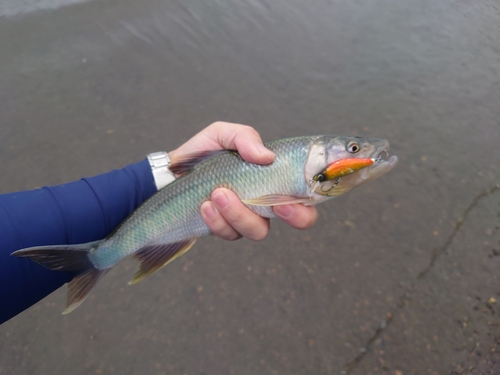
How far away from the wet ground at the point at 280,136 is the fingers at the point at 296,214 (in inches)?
51.3

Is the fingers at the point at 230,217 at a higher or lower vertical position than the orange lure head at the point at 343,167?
lower

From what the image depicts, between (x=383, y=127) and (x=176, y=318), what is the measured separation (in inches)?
140

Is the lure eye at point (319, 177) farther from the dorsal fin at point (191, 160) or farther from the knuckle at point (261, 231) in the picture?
the dorsal fin at point (191, 160)

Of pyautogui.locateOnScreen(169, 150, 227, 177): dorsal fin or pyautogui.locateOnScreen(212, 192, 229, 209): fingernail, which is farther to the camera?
pyautogui.locateOnScreen(169, 150, 227, 177): dorsal fin

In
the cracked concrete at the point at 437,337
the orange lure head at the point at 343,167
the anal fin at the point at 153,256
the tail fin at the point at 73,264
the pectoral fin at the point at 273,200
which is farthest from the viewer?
the cracked concrete at the point at 437,337

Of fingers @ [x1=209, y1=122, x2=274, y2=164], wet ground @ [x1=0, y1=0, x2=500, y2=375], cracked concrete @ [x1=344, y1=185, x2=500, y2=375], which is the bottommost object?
cracked concrete @ [x1=344, y1=185, x2=500, y2=375]

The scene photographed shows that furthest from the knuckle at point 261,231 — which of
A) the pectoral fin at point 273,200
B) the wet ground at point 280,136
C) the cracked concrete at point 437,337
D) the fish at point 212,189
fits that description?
the cracked concrete at point 437,337

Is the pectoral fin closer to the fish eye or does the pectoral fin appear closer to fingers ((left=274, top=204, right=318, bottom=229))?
fingers ((left=274, top=204, right=318, bottom=229))

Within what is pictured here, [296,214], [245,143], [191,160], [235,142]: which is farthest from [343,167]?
[191,160]

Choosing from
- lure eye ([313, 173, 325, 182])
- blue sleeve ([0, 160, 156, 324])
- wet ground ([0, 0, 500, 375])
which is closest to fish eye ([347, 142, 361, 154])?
lure eye ([313, 173, 325, 182])

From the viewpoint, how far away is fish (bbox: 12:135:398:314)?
2428 millimetres

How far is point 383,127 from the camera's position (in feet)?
16.2

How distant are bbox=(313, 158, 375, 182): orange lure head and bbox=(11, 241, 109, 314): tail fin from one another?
1.60m

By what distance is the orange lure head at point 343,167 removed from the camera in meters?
2.33
